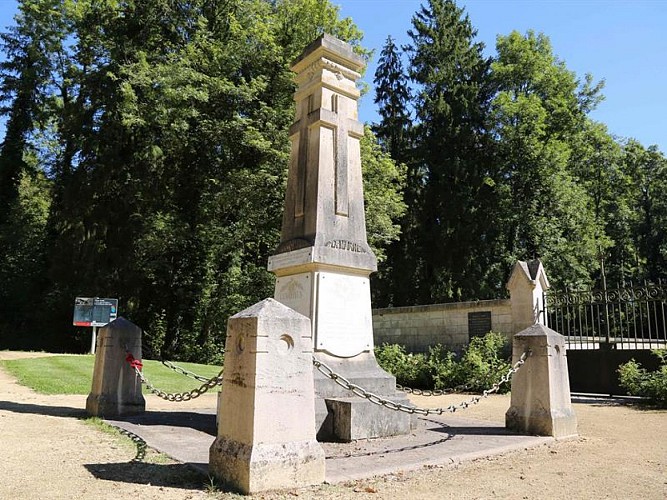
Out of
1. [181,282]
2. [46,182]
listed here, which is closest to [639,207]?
[181,282]

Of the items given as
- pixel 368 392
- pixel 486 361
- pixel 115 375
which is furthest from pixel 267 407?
pixel 486 361

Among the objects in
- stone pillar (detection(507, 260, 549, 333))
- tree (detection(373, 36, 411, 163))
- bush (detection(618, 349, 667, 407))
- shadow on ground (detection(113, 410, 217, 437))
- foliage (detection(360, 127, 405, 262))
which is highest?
tree (detection(373, 36, 411, 163))

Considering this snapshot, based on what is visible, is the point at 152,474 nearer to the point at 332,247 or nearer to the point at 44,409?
the point at 332,247

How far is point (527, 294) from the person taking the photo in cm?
1325

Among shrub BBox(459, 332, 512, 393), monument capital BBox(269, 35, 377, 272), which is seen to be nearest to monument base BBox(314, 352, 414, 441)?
monument capital BBox(269, 35, 377, 272)

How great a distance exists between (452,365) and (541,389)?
6683mm

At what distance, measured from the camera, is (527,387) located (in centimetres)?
667

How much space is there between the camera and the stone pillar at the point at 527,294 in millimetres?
13141

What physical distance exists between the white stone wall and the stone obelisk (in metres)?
7.78

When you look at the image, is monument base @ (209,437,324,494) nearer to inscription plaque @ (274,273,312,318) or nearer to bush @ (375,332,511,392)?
inscription plaque @ (274,273,312,318)

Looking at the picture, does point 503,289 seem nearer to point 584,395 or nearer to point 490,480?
point 584,395

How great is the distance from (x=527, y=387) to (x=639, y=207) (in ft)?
121

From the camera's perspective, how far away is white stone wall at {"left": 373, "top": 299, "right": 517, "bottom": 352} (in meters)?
13.9

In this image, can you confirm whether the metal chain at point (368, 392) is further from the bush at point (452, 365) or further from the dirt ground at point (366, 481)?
the bush at point (452, 365)
